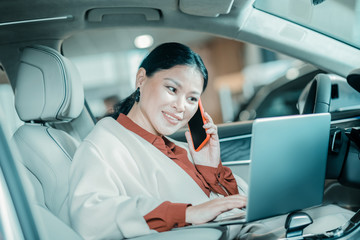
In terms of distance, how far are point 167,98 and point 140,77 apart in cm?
14

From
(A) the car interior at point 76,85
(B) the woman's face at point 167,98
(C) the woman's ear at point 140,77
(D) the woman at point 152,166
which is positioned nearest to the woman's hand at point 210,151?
(D) the woman at point 152,166

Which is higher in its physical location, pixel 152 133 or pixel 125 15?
pixel 125 15

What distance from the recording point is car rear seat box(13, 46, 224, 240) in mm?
1117

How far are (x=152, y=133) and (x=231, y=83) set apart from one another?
5036 millimetres

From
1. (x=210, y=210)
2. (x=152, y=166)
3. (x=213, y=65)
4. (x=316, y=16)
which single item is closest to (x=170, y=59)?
(x=152, y=166)

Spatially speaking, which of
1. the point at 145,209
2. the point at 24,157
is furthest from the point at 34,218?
the point at 24,157

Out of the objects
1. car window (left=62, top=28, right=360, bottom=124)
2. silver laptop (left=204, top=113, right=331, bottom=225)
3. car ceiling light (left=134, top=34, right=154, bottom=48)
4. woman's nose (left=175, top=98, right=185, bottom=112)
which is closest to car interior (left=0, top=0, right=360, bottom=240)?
silver laptop (left=204, top=113, right=331, bottom=225)

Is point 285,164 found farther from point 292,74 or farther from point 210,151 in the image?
point 292,74

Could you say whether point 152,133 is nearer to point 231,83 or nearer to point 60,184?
point 60,184

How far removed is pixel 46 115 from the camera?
120 cm

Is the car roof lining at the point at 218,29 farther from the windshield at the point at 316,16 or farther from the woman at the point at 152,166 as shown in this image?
the woman at the point at 152,166

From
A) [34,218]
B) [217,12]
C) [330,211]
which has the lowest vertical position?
[330,211]

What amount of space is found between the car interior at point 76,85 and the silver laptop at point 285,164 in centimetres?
13

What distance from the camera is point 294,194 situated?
35.4 inches
